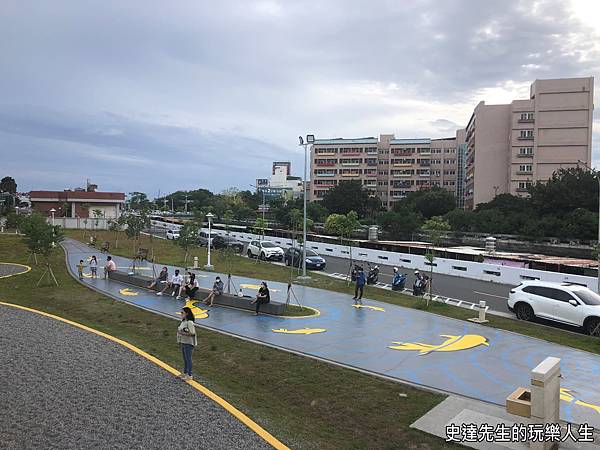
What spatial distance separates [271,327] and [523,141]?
84221 mm

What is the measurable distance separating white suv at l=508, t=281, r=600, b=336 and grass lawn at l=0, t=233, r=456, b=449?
9.26 m

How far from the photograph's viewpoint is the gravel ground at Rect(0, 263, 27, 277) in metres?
26.8

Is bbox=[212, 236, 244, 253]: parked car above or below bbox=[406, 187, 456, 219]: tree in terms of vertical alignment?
below

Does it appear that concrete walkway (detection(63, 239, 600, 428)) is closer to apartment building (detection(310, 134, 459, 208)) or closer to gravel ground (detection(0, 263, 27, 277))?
gravel ground (detection(0, 263, 27, 277))

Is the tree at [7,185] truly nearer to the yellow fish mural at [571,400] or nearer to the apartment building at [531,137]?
the apartment building at [531,137]

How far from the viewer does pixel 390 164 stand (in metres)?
118

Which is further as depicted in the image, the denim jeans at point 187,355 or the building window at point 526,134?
the building window at point 526,134

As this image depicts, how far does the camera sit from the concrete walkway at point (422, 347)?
10414 millimetres

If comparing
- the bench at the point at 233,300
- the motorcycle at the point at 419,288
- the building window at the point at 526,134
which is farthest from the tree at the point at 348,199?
the bench at the point at 233,300

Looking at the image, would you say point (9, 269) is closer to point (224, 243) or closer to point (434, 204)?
point (224, 243)

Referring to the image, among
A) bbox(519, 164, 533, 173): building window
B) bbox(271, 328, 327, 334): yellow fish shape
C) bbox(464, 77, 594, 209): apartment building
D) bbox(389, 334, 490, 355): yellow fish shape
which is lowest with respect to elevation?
bbox(389, 334, 490, 355): yellow fish shape

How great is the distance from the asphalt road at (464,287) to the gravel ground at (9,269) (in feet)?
60.1

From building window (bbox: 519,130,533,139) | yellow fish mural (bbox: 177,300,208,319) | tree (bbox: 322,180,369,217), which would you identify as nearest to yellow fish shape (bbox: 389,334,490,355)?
yellow fish mural (bbox: 177,300,208,319)

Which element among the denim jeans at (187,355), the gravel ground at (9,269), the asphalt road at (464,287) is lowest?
the asphalt road at (464,287)
